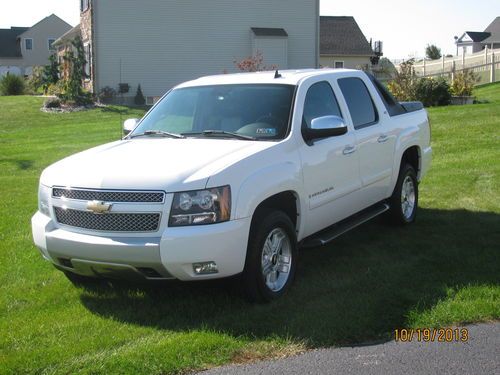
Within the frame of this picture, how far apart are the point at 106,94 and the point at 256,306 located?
24.8m

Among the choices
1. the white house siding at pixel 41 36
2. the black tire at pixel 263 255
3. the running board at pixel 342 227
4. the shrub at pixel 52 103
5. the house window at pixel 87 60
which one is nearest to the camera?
the black tire at pixel 263 255

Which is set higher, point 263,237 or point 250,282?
point 263,237

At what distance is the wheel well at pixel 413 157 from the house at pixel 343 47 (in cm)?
4060

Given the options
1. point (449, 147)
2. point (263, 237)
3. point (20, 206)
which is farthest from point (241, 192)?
point (449, 147)

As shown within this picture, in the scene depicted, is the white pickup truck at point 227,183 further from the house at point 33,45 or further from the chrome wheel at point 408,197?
the house at point 33,45

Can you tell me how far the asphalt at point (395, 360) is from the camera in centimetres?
398

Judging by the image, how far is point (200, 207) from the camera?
459cm

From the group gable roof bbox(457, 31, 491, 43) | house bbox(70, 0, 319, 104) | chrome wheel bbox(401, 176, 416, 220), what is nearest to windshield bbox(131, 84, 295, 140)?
chrome wheel bbox(401, 176, 416, 220)

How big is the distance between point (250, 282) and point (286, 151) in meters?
1.14

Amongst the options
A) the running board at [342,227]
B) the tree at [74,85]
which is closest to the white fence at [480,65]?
the tree at [74,85]

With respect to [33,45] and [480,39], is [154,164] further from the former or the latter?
[480,39]

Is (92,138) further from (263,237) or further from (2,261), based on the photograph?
(263,237)

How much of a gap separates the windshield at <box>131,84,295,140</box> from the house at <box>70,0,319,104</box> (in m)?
23.5

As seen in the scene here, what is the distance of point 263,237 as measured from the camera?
4.92 meters
